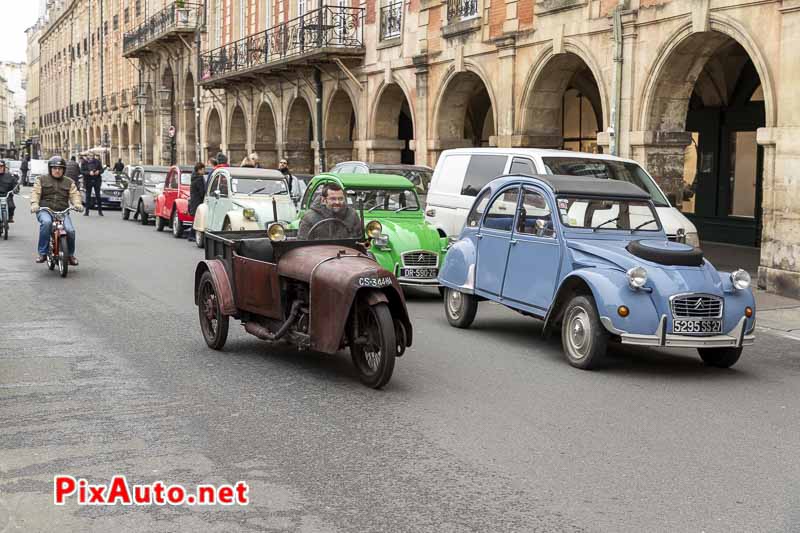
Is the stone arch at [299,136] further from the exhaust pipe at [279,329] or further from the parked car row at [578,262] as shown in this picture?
the exhaust pipe at [279,329]

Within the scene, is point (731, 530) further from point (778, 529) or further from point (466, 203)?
point (466, 203)

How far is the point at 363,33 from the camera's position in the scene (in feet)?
96.7

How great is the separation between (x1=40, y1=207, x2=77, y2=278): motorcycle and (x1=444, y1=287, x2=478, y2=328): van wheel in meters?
6.44

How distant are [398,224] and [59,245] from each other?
5134 mm

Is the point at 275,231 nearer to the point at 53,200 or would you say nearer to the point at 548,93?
the point at 53,200

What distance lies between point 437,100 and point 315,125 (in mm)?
7753

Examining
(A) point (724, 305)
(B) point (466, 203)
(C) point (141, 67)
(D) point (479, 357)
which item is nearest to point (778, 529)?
(A) point (724, 305)

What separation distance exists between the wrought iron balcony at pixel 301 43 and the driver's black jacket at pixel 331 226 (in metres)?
20.4

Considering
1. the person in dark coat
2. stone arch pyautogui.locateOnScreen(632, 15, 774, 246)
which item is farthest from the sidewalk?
the person in dark coat

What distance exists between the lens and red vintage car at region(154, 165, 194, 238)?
23016 millimetres

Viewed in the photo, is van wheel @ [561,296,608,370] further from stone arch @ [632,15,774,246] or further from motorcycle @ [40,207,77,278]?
stone arch @ [632,15,774,246]

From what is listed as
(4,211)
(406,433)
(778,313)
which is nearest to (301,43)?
(4,211)

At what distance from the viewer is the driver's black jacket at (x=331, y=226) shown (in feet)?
29.7

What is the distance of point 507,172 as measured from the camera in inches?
563
